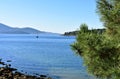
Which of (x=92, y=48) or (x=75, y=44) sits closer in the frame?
(x=92, y=48)

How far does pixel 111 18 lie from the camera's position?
7.50 m

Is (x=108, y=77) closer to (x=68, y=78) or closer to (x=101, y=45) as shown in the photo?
(x=101, y=45)

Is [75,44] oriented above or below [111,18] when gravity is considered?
below

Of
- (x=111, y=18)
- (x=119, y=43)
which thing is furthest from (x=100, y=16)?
(x=119, y=43)

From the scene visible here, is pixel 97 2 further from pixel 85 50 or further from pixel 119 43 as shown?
pixel 119 43

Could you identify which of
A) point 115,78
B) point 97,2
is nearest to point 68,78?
point 97,2

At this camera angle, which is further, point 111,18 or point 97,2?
point 97,2

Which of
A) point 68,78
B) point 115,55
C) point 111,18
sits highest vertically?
point 111,18

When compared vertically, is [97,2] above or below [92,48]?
above

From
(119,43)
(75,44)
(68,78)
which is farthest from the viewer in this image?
(68,78)

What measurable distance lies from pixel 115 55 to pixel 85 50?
0.71 metres

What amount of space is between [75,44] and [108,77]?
4.98 ft

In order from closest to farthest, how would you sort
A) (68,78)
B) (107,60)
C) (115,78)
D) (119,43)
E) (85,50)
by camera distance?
(115,78), (119,43), (107,60), (85,50), (68,78)

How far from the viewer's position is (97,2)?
28.5 feet
